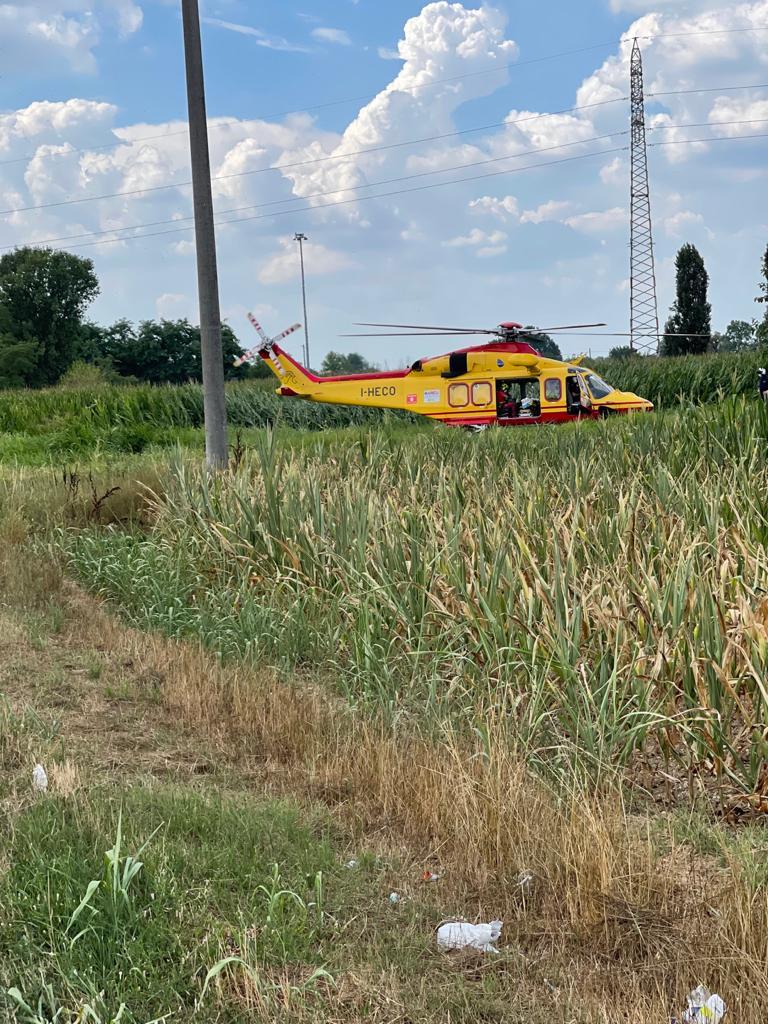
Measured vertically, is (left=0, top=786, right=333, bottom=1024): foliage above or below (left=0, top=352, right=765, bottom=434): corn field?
below

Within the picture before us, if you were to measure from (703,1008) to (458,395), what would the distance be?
60.1 ft

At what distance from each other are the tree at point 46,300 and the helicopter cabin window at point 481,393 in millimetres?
61043

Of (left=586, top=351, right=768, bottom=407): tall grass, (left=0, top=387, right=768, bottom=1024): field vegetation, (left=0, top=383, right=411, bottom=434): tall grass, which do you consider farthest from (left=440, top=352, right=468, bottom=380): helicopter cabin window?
(left=0, top=387, right=768, bottom=1024): field vegetation

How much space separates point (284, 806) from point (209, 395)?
8463mm

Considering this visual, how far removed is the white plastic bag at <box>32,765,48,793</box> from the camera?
4196 mm

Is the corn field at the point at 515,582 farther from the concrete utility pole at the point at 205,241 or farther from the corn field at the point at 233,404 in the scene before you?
the corn field at the point at 233,404

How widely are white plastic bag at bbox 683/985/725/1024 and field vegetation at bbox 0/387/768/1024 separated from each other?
60 millimetres

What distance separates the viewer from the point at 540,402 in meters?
20.2

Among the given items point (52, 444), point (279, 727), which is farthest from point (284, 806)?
point (52, 444)

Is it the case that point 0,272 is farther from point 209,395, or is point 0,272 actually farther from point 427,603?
point 427,603

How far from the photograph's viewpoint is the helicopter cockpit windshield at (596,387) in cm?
2077

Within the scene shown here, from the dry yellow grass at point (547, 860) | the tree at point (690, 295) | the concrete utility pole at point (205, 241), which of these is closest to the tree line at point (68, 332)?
the tree at point (690, 295)

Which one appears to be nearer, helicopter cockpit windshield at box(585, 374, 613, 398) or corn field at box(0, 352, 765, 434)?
helicopter cockpit windshield at box(585, 374, 613, 398)

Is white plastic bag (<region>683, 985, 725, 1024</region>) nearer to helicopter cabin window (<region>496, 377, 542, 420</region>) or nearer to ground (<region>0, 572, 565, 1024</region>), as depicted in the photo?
ground (<region>0, 572, 565, 1024</region>)
